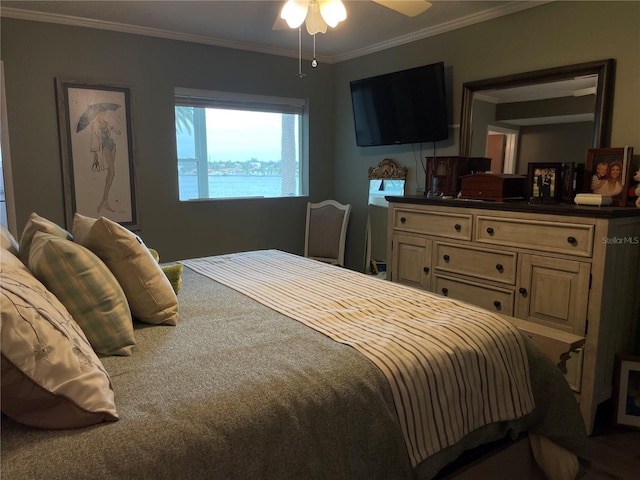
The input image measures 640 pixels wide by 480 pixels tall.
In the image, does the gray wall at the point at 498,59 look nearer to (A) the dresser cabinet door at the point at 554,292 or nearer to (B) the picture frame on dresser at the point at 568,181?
(B) the picture frame on dresser at the point at 568,181

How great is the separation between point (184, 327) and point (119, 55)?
281 cm

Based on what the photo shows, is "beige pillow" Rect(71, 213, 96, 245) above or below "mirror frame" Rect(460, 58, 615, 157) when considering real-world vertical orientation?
below

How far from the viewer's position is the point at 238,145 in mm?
4289

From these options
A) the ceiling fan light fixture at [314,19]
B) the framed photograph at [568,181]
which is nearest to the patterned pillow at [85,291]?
the ceiling fan light fixture at [314,19]

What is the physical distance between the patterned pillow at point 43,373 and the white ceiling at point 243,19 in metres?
2.61

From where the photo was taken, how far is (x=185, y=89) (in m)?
3.81

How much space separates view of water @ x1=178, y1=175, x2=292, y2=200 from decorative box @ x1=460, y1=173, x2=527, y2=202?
2071 mm

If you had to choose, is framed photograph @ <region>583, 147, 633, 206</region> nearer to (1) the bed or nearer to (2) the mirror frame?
(2) the mirror frame

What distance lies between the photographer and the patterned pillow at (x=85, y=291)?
4.30 ft

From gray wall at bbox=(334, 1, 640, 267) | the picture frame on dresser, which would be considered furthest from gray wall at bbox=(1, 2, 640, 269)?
the picture frame on dresser

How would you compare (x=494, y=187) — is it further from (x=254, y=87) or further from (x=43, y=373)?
(x=43, y=373)

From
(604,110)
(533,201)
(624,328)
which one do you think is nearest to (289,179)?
(533,201)

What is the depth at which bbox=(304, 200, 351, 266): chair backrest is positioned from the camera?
4328 millimetres

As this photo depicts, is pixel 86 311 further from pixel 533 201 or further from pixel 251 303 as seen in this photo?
pixel 533 201
